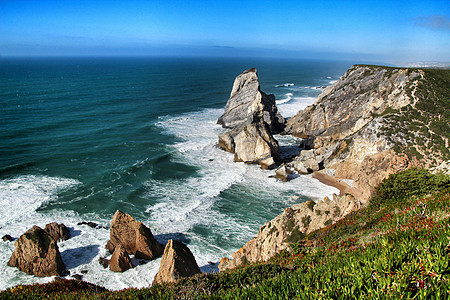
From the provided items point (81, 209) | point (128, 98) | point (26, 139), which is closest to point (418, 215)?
point (81, 209)

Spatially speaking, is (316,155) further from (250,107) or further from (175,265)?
(175,265)

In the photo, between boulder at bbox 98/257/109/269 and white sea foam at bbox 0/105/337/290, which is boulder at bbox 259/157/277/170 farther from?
boulder at bbox 98/257/109/269

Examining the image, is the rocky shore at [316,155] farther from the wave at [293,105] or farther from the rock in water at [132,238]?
the wave at [293,105]

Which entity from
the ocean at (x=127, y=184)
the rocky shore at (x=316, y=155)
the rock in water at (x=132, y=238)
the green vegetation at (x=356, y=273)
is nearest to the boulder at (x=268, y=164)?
the rocky shore at (x=316, y=155)

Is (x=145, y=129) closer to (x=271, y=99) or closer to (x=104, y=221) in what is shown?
(x=271, y=99)

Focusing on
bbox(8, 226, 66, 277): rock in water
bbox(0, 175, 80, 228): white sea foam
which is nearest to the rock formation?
bbox(0, 175, 80, 228): white sea foam

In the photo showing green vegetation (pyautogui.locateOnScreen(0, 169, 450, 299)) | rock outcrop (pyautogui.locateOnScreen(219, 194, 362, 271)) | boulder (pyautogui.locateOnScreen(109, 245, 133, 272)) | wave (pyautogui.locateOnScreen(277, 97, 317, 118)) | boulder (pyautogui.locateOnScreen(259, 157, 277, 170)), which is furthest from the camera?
wave (pyautogui.locateOnScreen(277, 97, 317, 118))
